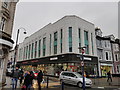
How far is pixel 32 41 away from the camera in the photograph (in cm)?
3844

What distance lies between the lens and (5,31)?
1231 cm

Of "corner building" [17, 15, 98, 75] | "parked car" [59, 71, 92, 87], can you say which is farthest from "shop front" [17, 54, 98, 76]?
"parked car" [59, 71, 92, 87]

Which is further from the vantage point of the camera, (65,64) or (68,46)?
(68,46)

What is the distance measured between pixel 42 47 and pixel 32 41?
8486 millimetres

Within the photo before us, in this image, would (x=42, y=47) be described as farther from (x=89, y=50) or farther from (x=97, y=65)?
(x=97, y=65)

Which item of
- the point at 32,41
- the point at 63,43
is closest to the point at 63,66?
the point at 63,43

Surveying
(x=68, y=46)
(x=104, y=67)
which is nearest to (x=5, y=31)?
(x=68, y=46)

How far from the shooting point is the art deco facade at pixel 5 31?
11.0 m

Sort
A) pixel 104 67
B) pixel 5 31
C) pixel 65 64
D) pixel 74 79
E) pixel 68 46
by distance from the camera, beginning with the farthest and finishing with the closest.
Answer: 1. pixel 104 67
2. pixel 68 46
3. pixel 65 64
4. pixel 74 79
5. pixel 5 31

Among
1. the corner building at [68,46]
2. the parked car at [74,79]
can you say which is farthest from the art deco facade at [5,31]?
the corner building at [68,46]

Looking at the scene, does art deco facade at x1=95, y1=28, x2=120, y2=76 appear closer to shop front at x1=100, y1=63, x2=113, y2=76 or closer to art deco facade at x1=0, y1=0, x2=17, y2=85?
shop front at x1=100, y1=63, x2=113, y2=76

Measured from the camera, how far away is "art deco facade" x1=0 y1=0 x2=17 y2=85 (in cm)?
1098

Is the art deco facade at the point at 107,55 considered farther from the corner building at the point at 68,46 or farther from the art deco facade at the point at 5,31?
the art deco facade at the point at 5,31

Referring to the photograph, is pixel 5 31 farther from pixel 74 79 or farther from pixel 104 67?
pixel 104 67
